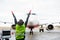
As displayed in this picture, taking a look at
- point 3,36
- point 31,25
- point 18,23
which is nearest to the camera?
point 18,23

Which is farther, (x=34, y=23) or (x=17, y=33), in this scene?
(x=34, y=23)

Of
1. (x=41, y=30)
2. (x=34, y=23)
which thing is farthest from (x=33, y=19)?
(x=41, y=30)

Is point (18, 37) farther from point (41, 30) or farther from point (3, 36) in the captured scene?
point (41, 30)

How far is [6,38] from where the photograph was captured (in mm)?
11586

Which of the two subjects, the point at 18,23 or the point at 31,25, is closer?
the point at 18,23

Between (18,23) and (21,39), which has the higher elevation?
(18,23)

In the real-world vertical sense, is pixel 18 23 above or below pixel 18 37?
above

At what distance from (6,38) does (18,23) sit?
1.70 m

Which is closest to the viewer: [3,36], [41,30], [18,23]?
[18,23]

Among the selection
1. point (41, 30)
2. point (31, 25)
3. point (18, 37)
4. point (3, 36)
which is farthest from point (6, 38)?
point (41, 30)

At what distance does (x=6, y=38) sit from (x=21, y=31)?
1.44 metres

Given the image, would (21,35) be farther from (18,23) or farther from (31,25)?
(31,25)

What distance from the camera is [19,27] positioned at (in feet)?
34.4

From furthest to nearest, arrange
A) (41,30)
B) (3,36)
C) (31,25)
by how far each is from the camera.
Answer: (41,30) → (31,25) → (3,36)
